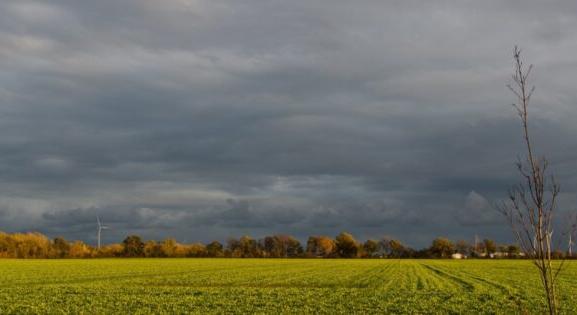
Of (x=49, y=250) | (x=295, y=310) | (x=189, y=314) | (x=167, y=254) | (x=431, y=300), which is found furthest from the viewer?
(x=167, y=254)

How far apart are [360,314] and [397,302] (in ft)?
21.1

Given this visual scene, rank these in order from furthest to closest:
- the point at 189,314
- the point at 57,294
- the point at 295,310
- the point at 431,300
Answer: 1. the point at 57,294
2. the point at 431,300
3. the point at 295,310
4. the point at 189,314

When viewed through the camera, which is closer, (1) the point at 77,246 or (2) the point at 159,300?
(2) the point at 159,300

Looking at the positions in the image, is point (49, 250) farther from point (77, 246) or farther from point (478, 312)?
point (478, 312)

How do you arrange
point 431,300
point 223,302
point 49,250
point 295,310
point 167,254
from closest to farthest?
1. point 295,310
2. point 223,302
3. point 431,300
4. point 49,250
5. point 167,254

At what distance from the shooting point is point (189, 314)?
82.7ft

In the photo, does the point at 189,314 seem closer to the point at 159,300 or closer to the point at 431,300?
the point at 159,300

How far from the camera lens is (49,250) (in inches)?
7077

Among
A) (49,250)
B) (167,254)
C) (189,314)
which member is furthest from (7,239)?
(189,314)

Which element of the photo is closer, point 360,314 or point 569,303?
point 360,314

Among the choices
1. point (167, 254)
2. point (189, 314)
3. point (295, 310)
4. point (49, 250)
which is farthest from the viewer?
point (167, 254)

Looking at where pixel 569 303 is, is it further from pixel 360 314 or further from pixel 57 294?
pixel 57 294

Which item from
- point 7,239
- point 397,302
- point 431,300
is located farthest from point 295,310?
point 7,239

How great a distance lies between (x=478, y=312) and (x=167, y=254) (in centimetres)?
18187
